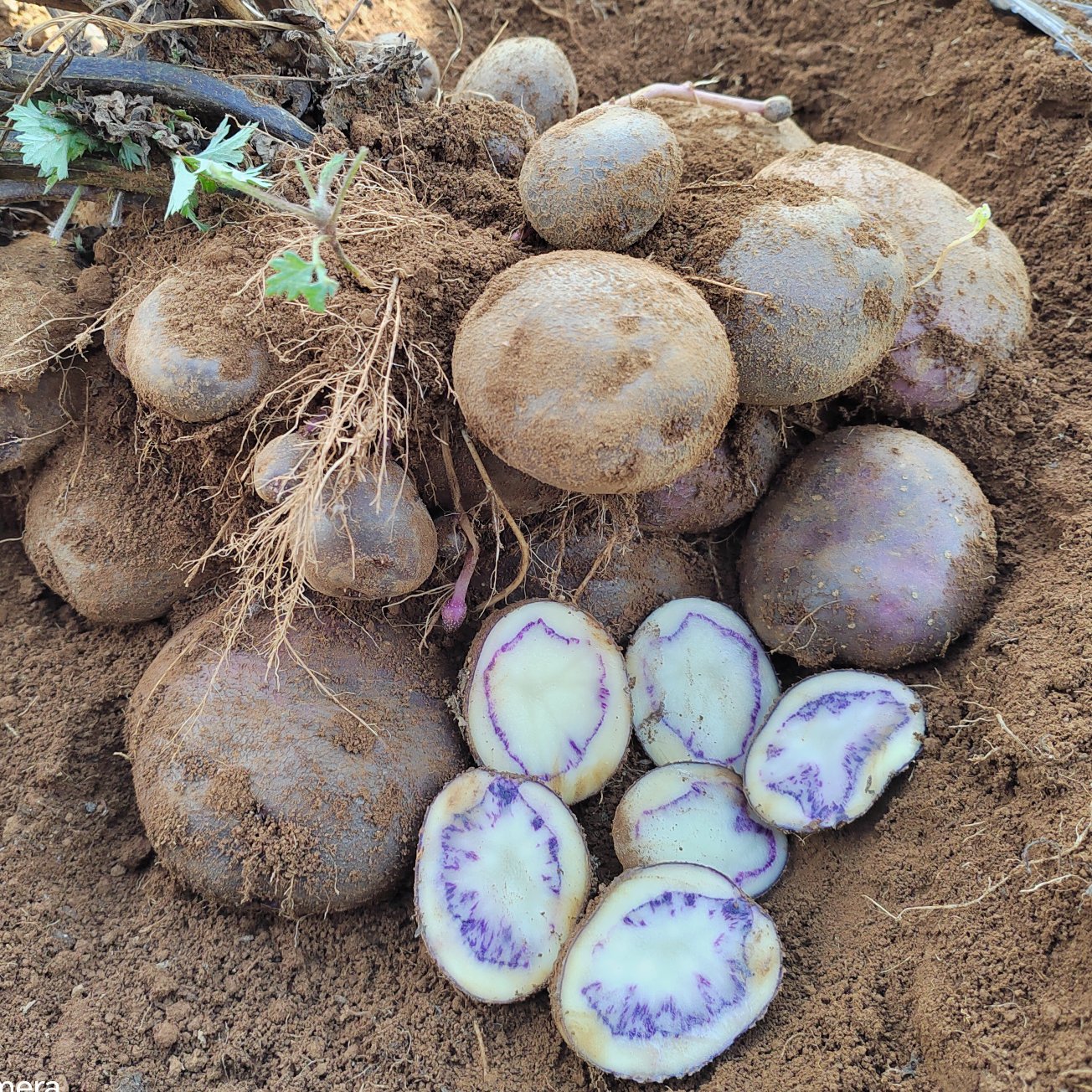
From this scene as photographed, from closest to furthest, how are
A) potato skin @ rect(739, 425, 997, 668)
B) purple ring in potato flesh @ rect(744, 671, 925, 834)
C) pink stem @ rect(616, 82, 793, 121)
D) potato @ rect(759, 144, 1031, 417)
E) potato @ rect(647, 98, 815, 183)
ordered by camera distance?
1. purple ring in potato flesh @ rect(744, 671, 925, 834)
2. potato skin @ rect(739, 425, 997, 668)
3. potato @ rect(759, 144, 1031, 417)
4. potato @ rect(647, 98, 815, 183)
5. pink stem @ rect(616, 82, 793, 121)

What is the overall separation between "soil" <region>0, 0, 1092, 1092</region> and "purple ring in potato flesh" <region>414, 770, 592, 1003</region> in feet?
0.41

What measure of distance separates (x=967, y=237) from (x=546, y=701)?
4.59 feet

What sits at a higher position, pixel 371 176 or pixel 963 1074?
pixel 371 176

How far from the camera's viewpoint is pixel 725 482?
196cm

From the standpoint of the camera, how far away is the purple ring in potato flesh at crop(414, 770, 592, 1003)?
61.2 inches

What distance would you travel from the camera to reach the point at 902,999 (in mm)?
1439

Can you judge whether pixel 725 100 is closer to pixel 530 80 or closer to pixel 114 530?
pixel 530 80

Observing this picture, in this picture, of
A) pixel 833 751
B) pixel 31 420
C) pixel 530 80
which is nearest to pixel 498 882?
pixel 833 751

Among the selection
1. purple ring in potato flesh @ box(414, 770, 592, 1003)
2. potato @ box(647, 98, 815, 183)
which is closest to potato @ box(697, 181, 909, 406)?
potato @ box(647, 98, 815, 183)

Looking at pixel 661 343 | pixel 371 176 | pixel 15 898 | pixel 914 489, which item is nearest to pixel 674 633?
pixel 914 489

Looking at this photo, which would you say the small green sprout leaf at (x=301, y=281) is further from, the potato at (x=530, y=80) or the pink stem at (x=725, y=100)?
the pink stem at (x=725, y=100)

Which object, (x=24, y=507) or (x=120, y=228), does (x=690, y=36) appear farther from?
(x=24, y=507)

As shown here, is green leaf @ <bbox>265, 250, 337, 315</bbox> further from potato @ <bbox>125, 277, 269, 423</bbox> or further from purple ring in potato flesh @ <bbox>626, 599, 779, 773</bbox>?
purple ring in potato flesh @ <bbox>626, 599, 779, 773</bbox>

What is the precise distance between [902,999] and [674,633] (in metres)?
0.85
